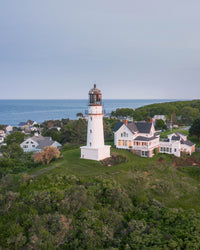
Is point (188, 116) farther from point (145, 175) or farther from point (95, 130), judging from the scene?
point (145, 175)

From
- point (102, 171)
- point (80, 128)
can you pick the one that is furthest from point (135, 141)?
point (80, 128)

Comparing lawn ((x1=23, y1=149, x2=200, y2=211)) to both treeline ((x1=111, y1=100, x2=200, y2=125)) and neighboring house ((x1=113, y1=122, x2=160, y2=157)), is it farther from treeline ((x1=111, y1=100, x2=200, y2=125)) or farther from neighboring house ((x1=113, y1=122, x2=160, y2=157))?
treeline ((x1=111, y1=100, x2=200, y2=125))

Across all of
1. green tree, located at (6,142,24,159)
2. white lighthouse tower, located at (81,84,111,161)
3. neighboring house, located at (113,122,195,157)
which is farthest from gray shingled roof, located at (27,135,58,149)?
white lighthouse tower, located at (81,84,111,161)

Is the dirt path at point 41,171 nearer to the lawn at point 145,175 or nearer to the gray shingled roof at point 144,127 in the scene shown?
the lawn at point 145,175

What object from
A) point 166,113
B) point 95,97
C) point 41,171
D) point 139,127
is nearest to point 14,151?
point 41,171

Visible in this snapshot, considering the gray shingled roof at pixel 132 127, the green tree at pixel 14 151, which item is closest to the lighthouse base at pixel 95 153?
the gray shingled roof at pixel 132 127

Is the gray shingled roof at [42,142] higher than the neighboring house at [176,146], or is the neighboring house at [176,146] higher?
the neighboring house at [176,146]

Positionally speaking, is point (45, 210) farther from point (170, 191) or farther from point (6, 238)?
point (170, 191)
